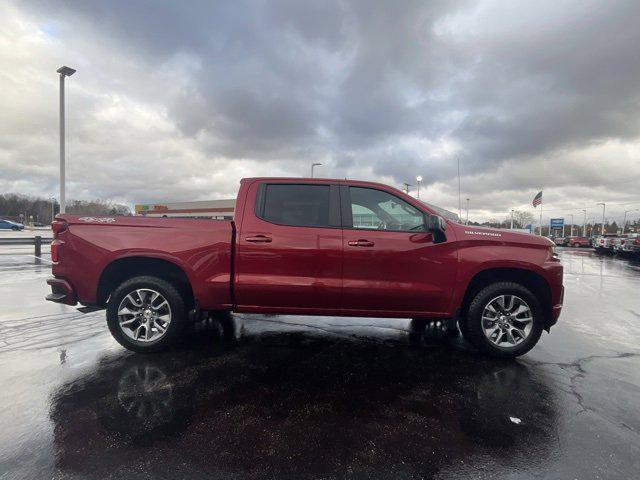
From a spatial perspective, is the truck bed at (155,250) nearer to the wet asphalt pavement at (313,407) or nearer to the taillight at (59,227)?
the taillight at (59,227)

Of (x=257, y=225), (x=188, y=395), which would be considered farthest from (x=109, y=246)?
(x=188, y=395)

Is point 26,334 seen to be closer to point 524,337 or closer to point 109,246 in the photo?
point 109,246

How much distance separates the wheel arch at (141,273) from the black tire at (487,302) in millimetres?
3364

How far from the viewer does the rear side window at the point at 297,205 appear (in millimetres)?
4258

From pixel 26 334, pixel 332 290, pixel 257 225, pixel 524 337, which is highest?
pixel 257 225

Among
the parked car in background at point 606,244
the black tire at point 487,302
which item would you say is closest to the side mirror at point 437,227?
the black tire at point 487,302

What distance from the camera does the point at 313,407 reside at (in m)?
3.04

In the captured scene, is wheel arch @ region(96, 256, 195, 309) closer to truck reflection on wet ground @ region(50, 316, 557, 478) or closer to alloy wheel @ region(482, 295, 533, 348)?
truck reflection on wet ground @ region(50, 316, 557, 478)

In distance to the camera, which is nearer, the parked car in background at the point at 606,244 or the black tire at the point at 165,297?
the black tire at the point at 165,297

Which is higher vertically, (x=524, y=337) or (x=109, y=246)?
(x=109, y=246)

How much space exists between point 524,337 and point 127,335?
464 cm

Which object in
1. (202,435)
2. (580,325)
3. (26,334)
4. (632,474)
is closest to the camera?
(632,474)

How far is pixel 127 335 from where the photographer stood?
13.7 ft

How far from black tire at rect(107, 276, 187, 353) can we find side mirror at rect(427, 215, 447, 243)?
301 centimetres
